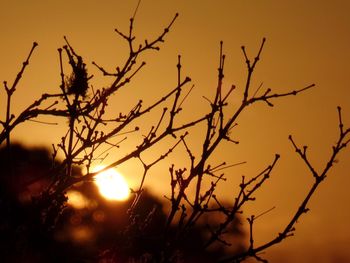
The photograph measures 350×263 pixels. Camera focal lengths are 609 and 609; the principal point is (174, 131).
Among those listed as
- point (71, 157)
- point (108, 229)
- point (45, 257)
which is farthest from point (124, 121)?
point (108, 229)

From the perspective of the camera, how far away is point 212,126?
231 inches

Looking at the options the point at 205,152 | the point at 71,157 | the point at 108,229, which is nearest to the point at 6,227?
the point at 71,157

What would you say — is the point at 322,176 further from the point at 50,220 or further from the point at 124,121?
the point at 50,220

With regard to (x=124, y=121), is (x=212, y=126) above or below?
below

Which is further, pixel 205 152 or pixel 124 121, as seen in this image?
pixel 124 121

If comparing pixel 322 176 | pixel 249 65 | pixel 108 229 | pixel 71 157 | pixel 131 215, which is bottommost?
pixel 322 176

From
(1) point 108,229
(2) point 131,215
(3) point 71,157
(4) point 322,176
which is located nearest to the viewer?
(4) point 322,176

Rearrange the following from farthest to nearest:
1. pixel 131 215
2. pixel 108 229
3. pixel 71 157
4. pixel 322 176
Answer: pixel 108 229 → pixel 131 215 → pixel 71 157 → pixel 322 176

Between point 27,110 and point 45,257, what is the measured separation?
151cm

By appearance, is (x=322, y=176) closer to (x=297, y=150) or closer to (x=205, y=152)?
(x=297, y=150)

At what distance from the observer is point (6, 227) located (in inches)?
231

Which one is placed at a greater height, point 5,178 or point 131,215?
point 5,178

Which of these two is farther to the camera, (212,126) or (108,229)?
(108,229)

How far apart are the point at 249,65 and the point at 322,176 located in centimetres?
135
